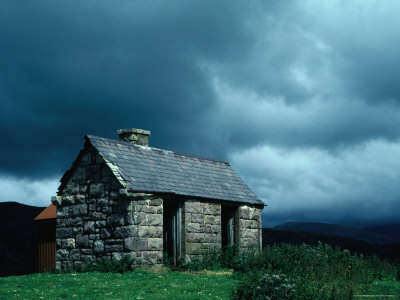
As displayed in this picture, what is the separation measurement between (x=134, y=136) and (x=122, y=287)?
957cm

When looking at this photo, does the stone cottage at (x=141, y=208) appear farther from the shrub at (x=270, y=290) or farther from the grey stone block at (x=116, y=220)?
the shrub at (x=270, y=290)

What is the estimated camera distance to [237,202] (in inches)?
866

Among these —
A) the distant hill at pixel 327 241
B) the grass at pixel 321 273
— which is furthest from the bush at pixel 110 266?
the distant hill at pixel 327 241

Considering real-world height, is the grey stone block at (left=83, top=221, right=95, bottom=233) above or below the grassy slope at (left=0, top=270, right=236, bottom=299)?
above

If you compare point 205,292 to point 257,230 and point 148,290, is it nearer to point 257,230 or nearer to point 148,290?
point 148,290

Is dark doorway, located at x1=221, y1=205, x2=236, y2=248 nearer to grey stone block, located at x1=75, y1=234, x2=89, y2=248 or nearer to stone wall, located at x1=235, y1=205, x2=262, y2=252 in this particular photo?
stone wall, located at x1=235, y1=205, x2=262, y2=252

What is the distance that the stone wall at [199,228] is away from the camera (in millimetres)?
19328

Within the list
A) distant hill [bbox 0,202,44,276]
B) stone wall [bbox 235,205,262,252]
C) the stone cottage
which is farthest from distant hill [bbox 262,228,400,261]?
the stone cottage

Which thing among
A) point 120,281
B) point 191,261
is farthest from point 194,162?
point 120,281

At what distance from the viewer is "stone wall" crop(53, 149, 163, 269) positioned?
1744cm

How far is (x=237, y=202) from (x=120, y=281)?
350 inches

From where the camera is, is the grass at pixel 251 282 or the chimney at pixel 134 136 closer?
the grass at pixel 251 282

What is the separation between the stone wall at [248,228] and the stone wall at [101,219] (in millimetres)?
4973

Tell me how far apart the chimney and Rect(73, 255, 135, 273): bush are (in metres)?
5.56
